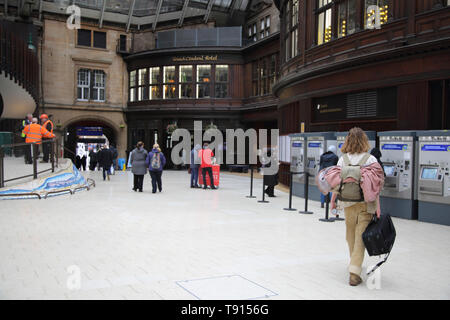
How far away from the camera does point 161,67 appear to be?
105ft

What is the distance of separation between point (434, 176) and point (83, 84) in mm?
28458

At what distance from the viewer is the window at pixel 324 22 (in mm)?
15164

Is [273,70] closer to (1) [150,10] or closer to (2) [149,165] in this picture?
(1) [150,10]

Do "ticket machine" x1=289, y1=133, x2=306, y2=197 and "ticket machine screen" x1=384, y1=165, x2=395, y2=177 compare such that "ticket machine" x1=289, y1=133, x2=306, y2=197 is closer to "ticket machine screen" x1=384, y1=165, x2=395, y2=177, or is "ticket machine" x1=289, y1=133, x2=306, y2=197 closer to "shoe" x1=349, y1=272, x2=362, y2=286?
"ticket machine screen" x1=384, y1=165, x2=395, y2=177

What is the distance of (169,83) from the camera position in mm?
31766

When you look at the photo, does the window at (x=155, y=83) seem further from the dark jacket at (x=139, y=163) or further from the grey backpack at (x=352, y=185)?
the grey backpack at (x=352, y=185)

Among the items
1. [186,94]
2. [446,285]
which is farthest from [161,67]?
[446,285]

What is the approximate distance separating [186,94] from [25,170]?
59.2 feet

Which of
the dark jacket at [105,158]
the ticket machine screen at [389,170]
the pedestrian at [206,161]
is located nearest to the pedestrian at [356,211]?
the ticket machine screen at [389,170]

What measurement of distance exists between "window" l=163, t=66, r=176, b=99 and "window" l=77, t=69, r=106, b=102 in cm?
536

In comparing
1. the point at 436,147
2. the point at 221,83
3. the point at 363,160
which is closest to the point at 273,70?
the point at 221,83

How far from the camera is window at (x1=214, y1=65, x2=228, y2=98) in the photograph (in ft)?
102

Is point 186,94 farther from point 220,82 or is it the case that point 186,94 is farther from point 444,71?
point 444,71

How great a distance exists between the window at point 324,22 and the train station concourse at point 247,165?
0.07 meters
